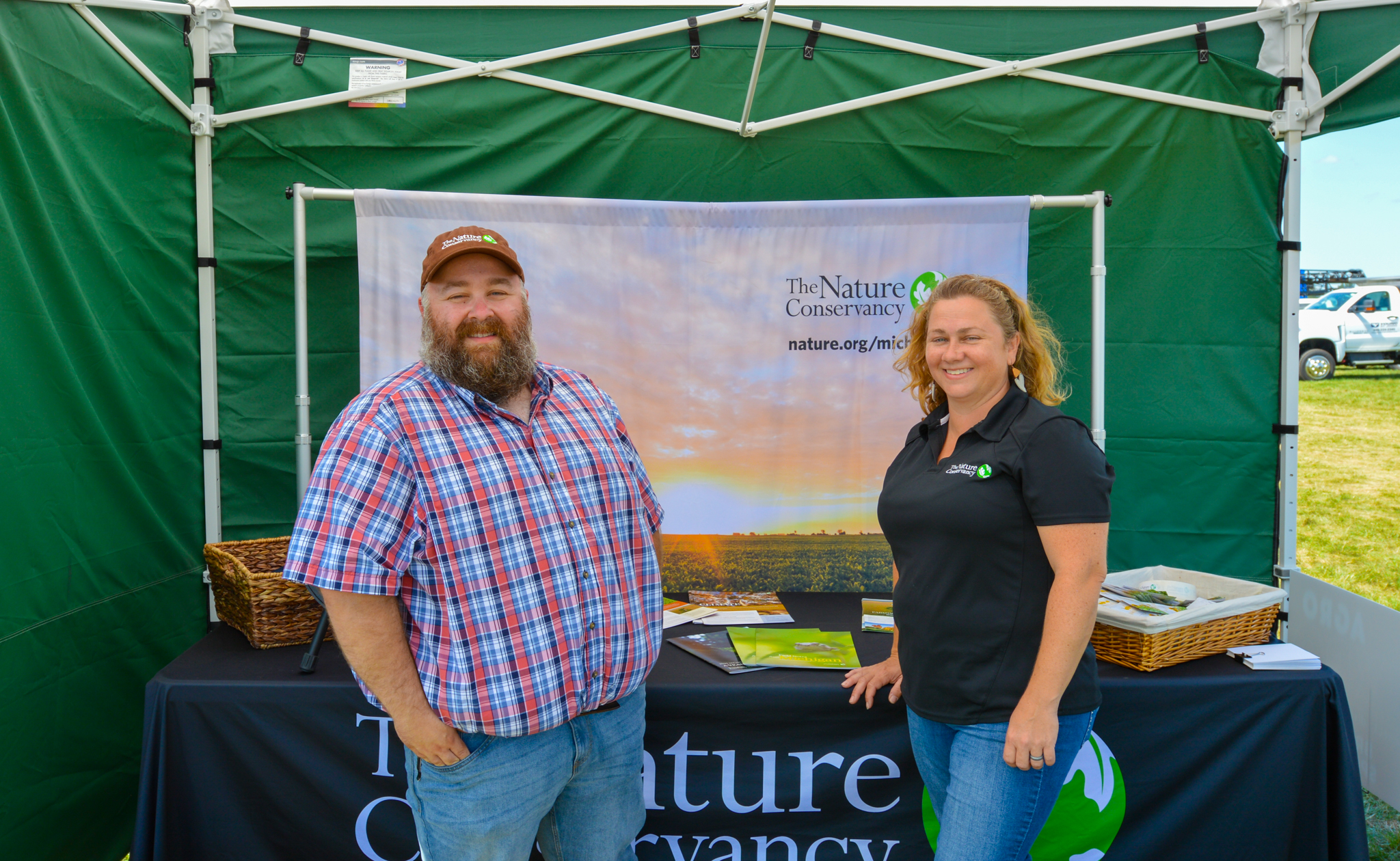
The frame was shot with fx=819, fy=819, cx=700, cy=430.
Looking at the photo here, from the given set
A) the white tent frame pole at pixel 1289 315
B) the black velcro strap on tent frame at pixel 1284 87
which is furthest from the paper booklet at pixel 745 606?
the black velcro strap on tent frame at pixel 1284 87

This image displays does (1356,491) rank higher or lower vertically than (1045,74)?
lower

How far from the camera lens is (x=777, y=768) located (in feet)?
6.36

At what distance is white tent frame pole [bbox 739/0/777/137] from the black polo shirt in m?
1.35

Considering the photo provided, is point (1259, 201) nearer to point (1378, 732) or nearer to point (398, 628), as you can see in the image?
point (1378, 732)

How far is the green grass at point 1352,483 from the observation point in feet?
→ 18.7

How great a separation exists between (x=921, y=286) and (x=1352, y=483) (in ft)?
23.9

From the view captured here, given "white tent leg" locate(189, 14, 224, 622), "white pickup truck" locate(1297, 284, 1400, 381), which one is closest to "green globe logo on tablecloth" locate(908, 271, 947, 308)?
"white tent leg" locate(189, 14, 224, 622)

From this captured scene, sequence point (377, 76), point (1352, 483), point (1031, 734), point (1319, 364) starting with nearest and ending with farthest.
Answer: point (1031, 734), point (377, 76), point (1352, 483), point (1319, 364)

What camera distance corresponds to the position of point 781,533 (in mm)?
2711

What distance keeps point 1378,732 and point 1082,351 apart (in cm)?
139

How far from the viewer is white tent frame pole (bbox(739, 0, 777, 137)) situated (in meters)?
2.20

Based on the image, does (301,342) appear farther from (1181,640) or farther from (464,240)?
(1181,640)

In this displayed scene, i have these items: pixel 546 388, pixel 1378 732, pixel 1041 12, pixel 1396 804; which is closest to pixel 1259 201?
pixel 1041 12

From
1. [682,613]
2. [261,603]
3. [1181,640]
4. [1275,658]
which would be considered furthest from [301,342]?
[1275,658]
